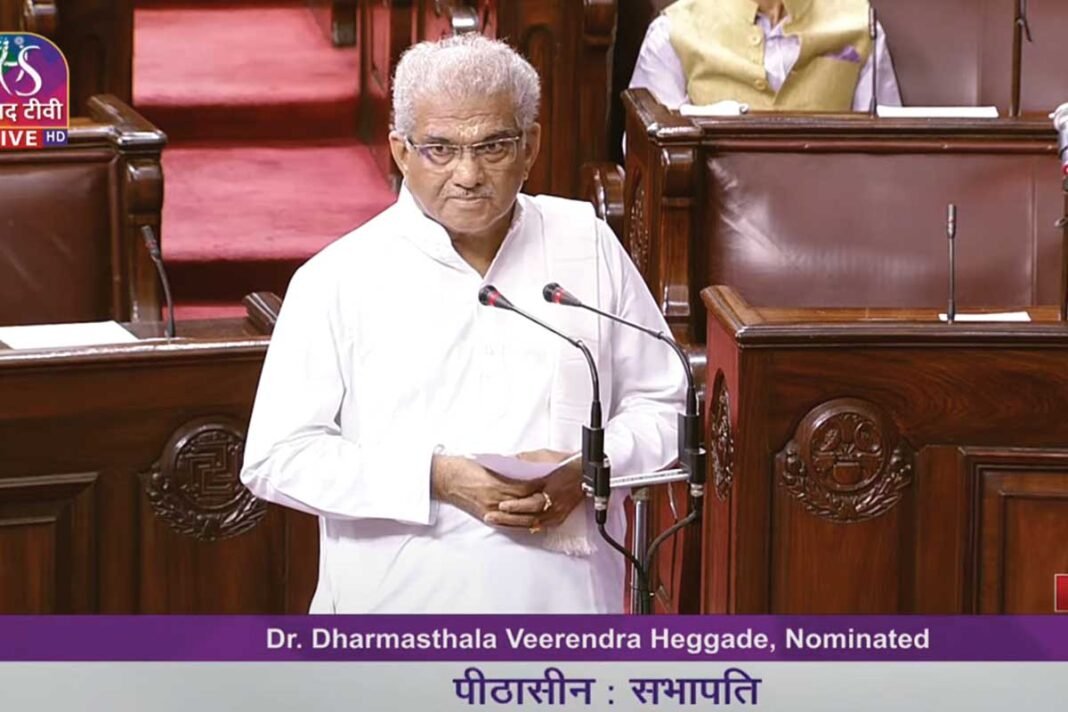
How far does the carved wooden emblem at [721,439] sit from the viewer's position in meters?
3.66

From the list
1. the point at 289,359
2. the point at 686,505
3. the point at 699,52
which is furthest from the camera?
the point at 699,52

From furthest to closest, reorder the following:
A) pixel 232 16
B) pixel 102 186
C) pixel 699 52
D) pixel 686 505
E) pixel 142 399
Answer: pixel 232 16 → pixel 699 52 → pixel 102 186 → pixel 686 505 → pixel 142 399

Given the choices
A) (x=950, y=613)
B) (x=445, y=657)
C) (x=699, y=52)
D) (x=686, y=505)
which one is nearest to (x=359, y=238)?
(x=445, y=657)

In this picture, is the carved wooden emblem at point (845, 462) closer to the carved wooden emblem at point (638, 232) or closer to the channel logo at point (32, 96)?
the carved wooden emblem at point (638, 232)

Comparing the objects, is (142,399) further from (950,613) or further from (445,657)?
(950,613)

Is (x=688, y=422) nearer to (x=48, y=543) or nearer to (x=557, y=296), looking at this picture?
(x=557, y=296)

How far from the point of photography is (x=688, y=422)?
123 inches

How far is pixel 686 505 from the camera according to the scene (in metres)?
4.43

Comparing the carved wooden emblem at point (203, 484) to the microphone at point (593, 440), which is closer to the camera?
the microphone at point (593, 440)

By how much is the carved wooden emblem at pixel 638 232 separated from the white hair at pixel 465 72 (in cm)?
A: 194

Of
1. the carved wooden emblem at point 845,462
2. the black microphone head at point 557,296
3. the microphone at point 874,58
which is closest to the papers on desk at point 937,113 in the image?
the microphone at point 874,58

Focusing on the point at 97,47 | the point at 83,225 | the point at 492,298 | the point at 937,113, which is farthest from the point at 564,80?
the point at 492,298

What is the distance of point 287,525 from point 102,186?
1.46m

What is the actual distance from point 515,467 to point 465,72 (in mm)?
498
